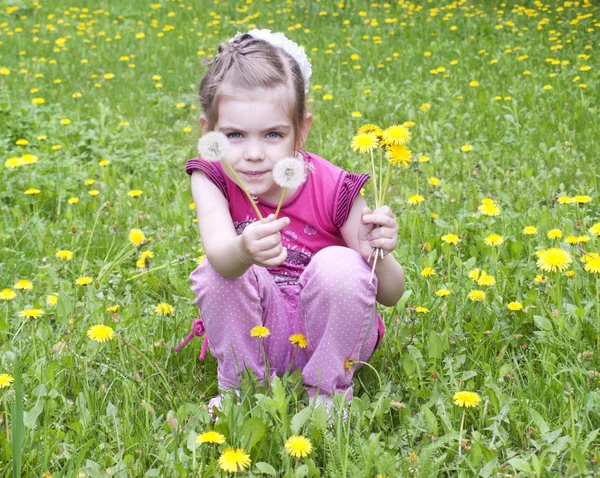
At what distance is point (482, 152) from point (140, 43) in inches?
143

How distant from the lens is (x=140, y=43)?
21.4ft

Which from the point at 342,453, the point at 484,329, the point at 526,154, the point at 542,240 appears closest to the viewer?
the point at 342,453

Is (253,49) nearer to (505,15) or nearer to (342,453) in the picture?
(342,453)

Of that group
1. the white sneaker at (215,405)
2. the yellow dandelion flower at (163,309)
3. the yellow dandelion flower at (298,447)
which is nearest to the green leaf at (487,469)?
→ the yellow dandelion flower at (298,447)

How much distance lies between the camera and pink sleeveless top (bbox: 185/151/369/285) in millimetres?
2061

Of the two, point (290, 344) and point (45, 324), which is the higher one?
point (290, 344)

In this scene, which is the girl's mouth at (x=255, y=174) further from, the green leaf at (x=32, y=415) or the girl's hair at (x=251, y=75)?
the green leaf at (x=32, y=415)

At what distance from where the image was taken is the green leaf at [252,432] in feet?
5.57

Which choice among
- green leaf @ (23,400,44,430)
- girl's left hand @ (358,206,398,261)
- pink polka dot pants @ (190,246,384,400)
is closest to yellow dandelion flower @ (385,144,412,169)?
girl's left hand @ (358,206,398,261)

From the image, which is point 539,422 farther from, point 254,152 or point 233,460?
point 254,152

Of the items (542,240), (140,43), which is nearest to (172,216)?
(542,240)

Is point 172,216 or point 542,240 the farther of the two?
point 172,216

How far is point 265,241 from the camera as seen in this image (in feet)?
5.37

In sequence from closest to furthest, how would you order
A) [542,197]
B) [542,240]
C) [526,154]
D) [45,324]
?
[45,324] → [542,240] → [542,197] → [526,154]
